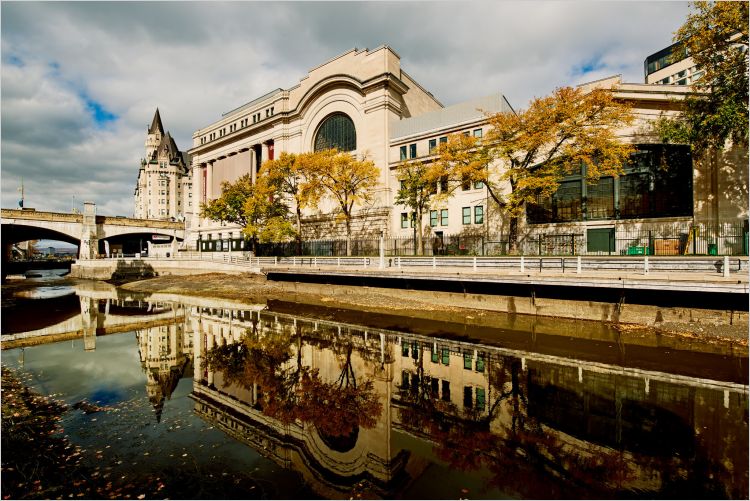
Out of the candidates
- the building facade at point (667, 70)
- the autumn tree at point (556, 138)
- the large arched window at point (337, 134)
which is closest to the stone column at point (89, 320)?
the autumn tree at point (556, 138)

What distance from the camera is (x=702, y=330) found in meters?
13.9

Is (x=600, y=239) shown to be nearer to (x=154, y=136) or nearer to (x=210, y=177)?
(x=210, y=177)

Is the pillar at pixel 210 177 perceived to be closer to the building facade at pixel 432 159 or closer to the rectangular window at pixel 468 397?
the building facade at pixel 432 159

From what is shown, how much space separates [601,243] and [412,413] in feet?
96.8

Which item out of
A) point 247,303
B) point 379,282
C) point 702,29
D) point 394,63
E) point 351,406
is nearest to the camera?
point 351,406

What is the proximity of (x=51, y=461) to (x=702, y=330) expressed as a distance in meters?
21.6

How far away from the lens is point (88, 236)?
57.7 metres

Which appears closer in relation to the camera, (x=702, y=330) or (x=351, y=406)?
(x=351, y=406)

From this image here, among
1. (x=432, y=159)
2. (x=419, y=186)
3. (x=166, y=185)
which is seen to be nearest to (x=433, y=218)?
(x=419, y=186)

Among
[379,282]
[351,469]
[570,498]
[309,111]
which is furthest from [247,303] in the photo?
[309,111]

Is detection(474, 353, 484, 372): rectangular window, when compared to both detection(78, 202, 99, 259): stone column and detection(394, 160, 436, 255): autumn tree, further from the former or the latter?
detection(78, 202, 99, 259): stone column

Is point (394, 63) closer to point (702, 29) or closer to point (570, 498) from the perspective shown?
point (702, 29)

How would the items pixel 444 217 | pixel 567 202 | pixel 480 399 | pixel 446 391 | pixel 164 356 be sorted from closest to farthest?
pixel 480 399
pixel 446 391
pixel 164 356
pixel 567 202
pixel 444 217

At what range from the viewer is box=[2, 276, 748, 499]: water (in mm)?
6211
